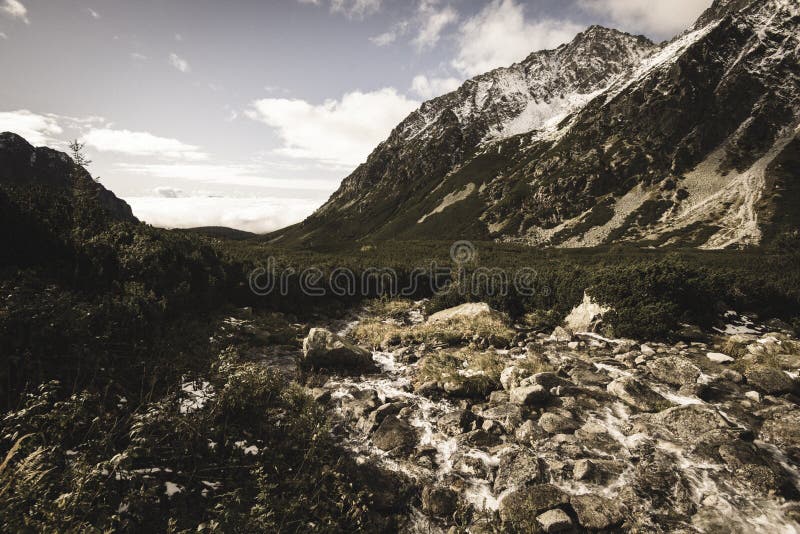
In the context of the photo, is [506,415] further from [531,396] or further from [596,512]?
[596,512]

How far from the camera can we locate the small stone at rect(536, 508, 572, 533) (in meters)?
4.23

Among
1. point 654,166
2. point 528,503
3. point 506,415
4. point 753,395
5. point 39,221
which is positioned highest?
point 654,166

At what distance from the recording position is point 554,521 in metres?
4.25

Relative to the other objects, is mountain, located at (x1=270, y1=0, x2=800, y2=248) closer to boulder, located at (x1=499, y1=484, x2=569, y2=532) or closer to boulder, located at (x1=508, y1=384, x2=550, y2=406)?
boulder, located at (x1=508, y1=384, x2=550, y2=406)

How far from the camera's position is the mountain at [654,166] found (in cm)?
6147

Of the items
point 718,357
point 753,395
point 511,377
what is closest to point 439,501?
point 511,377

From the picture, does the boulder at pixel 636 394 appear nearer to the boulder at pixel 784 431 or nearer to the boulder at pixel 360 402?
the boulder at pixel 784 431

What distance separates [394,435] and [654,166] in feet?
311

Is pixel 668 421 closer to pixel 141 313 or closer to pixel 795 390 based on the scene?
pixel 795 390

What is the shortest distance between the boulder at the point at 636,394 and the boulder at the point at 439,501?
4335 millimetres

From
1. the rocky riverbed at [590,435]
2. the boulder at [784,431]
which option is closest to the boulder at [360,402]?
the rocky riverbed at [590,435]

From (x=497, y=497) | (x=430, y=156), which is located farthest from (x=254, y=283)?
(x=430, y=156)

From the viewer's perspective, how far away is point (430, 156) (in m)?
147

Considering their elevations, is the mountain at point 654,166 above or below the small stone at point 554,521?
above
